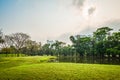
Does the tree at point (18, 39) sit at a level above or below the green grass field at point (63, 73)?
above

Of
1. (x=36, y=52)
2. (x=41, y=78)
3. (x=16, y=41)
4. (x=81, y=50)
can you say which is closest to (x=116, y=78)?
(x=41, y=78)

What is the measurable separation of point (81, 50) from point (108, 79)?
94.2m

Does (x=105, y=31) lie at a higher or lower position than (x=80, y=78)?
higher

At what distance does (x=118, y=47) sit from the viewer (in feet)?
229

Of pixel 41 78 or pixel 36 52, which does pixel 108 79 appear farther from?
Answer: pixel 36 52

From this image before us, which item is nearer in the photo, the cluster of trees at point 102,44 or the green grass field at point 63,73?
the green grass field at point 63,73

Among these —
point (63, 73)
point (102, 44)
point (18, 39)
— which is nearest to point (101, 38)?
point (102, 44)

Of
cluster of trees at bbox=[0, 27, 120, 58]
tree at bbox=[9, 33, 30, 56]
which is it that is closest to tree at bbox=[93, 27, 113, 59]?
cluster of trees at bbox=[0, 27, 120, 58]

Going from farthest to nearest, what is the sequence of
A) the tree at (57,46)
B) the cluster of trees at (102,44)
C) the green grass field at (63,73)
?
the tree at (57,46) → the cluster of trees at (102,44) → the green grass field at (63,73)

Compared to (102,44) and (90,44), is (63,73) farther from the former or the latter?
(90,44)

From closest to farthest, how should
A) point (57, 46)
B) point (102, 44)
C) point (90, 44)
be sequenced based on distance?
point (102, 44) → point (90, 44) → point (57, 46)

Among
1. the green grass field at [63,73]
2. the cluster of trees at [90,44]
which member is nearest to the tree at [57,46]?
the cluster of trees at [90,44]

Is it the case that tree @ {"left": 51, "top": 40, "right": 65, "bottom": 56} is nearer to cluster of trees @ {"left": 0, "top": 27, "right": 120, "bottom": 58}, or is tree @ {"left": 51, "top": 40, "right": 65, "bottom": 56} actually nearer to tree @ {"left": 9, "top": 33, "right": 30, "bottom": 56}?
cluster of trees @ {"left": 0, "top": 27, "right": 120, "bottom": 58}

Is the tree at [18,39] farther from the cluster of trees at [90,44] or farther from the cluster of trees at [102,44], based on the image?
the cluster of trees at [102,44]
